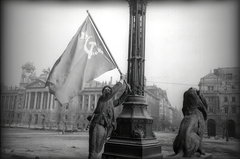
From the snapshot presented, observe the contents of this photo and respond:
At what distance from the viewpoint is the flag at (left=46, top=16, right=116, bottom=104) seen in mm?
4949

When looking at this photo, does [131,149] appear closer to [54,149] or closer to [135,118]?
[135,118]

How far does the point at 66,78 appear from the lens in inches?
198

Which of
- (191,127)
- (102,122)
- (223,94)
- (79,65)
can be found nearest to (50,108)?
(223,94)

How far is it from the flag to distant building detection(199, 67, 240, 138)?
562 inches

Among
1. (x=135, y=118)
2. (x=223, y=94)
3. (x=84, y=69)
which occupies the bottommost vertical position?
(x=135, y=118)

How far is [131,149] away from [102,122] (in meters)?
0.86

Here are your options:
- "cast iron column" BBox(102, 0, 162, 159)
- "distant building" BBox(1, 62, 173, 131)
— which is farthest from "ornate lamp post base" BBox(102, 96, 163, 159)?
"distant building" BBox(1, 62, 173, 131)

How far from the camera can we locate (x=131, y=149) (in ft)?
14.1

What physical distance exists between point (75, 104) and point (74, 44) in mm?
48863

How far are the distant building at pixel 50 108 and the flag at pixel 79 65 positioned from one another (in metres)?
22.5

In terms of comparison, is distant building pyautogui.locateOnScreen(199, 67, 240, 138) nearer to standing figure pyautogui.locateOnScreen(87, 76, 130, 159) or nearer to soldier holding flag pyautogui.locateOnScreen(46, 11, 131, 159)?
soldier holding flag pyautogui.locateOnScreen(46, 11, 131, 159)

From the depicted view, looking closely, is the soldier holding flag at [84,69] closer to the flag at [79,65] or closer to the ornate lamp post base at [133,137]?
the flag at [79,65]

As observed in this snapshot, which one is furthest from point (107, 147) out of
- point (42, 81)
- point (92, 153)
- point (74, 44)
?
point (42, 81)

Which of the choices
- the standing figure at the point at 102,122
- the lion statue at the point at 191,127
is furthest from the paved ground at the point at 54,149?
the lion statue at the point at 191,127
